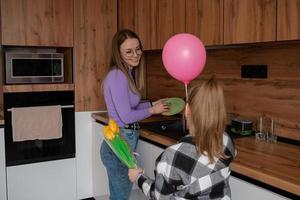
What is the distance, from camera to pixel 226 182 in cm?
119

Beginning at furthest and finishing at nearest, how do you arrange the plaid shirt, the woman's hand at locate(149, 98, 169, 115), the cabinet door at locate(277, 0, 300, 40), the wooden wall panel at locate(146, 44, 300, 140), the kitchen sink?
the kitchen sink → the woman's hand at locate(149, 98, 169, 115) → the wooden wall panel at locate(146, 44, 300, 140) → the cabinet door at locate(277, 0, 300, 40) → the plaid shirt

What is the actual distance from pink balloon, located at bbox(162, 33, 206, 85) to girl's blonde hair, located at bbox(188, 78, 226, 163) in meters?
0.33

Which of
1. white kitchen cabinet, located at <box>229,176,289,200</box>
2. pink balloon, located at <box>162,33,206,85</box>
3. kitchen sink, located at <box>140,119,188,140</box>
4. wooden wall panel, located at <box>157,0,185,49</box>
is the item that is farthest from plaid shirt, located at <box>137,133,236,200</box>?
wooden wall panel, located at <box>157,0,185,49</box>

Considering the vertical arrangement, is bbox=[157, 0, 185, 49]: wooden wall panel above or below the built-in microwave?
above

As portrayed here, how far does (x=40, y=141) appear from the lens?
9.39ft

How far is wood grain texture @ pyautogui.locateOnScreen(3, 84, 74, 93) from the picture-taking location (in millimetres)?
2688

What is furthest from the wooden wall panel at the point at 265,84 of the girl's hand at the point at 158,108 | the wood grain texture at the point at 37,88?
the wood grain texture at the point at 37,88

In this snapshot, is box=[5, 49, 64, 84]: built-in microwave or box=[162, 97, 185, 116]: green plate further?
box=[5, 49, 64, 84]: built-in microwave

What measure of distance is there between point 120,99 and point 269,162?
2.81ft

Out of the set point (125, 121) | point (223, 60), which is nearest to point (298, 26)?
point (223, 60)

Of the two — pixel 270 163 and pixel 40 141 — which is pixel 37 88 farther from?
pixel 270 163

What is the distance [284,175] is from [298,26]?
616 millimetres

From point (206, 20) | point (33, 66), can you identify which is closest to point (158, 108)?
point (206, 20)

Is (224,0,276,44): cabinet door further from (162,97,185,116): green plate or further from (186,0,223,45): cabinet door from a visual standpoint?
(162,97,185,116): green plate
